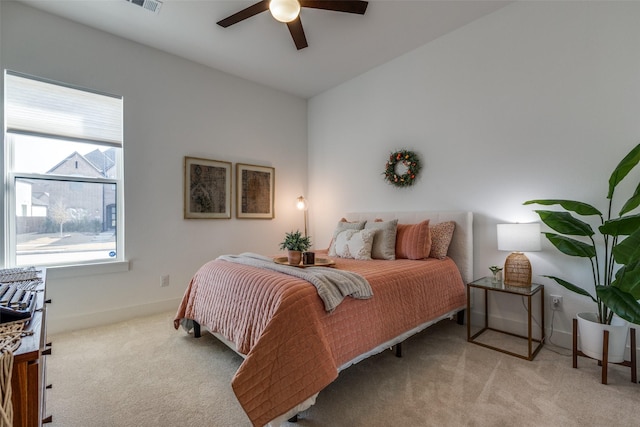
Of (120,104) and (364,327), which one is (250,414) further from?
(120,104)

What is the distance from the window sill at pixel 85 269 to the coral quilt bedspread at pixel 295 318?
1.04 meters

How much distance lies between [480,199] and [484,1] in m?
1.86

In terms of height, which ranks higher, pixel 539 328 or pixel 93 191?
pixel 93 191

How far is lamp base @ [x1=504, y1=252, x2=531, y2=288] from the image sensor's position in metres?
2.52

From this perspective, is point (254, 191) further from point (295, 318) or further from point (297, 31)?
point (295, 318)

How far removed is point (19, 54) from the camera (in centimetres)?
266

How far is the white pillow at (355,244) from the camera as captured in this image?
3010mm

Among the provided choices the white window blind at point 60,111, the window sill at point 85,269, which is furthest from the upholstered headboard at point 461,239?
the white window blind at point 60,111

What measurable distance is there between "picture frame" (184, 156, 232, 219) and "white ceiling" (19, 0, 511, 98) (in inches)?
51.3

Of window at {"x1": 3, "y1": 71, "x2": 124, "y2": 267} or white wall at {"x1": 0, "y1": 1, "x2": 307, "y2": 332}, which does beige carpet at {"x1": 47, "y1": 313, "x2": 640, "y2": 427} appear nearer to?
white wall at {"x1": 0, "y1": 1, "x2": 307, "y2": 332}

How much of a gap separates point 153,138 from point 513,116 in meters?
Answer: 3.81

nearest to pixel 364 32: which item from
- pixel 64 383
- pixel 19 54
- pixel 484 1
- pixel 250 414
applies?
pixel 484 1

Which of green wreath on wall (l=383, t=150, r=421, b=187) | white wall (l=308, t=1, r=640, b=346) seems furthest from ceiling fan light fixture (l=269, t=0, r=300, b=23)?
green wreath on wall (l=383, t=150, r=421, b=187)

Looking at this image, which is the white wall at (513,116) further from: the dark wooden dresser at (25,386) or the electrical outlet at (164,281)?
the dark wooden dresser at (25,386)
